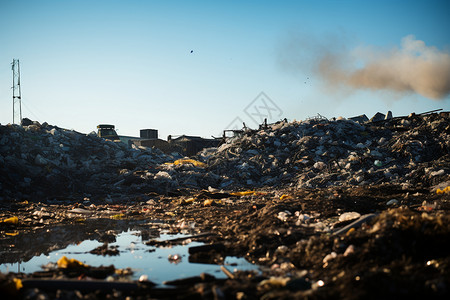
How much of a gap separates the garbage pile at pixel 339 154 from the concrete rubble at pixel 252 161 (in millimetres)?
29

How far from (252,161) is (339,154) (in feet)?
10.7

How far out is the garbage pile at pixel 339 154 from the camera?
33.3ft

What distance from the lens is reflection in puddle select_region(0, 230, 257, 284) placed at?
328cm

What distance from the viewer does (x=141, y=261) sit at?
3730 millimetres

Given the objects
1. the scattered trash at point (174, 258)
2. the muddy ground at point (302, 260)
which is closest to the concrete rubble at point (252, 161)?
the muddy ground at point (302, 260)

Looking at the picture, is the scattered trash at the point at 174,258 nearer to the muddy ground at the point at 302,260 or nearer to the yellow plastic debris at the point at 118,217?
the muddy ground at the point at 302,260

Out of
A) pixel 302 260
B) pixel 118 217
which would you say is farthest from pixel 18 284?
pixel 118 217

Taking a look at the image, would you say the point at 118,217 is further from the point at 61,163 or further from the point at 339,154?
the point at 339,154

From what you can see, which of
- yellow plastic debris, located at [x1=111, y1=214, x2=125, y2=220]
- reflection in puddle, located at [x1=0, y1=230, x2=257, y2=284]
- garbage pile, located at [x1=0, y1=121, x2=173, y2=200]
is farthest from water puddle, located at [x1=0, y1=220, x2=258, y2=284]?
garbage pile, located at [x1=0, y1=121, x2=173, y2=200]

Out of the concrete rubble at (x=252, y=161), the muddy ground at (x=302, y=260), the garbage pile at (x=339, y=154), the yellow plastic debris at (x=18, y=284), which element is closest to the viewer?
the muddy ground at (x=302, y=260)

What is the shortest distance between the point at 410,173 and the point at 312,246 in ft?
23.8

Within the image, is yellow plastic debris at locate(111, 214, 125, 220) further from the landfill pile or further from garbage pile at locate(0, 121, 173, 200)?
garbage pile at locate(0, 121, 173, 200)

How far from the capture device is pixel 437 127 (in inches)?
510

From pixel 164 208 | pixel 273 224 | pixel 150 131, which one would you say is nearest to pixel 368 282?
pixel 273 224
